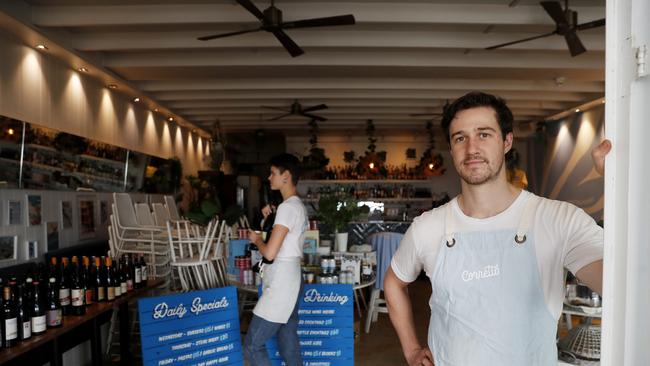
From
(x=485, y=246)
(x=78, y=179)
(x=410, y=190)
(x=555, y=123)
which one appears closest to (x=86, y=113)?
(x=78, y=179)

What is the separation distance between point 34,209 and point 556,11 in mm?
6067

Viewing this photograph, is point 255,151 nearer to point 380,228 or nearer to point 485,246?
point 380,228

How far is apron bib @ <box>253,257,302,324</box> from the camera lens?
10.1 ft

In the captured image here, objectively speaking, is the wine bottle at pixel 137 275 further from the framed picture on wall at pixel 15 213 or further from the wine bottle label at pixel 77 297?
the framed picture on wall at pixel 15 213

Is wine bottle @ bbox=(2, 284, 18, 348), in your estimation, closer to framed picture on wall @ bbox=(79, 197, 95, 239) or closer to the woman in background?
the woman in background

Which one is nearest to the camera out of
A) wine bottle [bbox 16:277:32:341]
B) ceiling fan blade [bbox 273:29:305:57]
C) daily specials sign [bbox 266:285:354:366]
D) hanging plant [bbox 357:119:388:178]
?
wine bottle [bbox 16:277:32:341]

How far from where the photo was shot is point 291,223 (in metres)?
3.15

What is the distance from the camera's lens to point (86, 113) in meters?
7.18

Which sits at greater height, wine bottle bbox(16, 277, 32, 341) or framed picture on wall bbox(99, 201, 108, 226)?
framed picture on wall bbox(99, 201, 108, 226)

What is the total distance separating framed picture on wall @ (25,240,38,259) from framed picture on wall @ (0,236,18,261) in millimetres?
232

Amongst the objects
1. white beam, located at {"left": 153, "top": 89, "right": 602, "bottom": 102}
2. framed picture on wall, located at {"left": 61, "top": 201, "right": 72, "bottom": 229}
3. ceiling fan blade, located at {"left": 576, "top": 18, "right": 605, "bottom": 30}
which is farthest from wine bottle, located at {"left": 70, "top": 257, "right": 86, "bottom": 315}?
white beam, located at {"left": 153, "top": 89, "right": 602, "bottom": 102}

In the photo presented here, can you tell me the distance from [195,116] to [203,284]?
729 centimetres

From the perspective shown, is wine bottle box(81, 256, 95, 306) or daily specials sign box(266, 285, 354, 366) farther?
daily specials sign box(266, 285, 354, 366)

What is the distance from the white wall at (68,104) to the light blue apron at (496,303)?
5.46m
